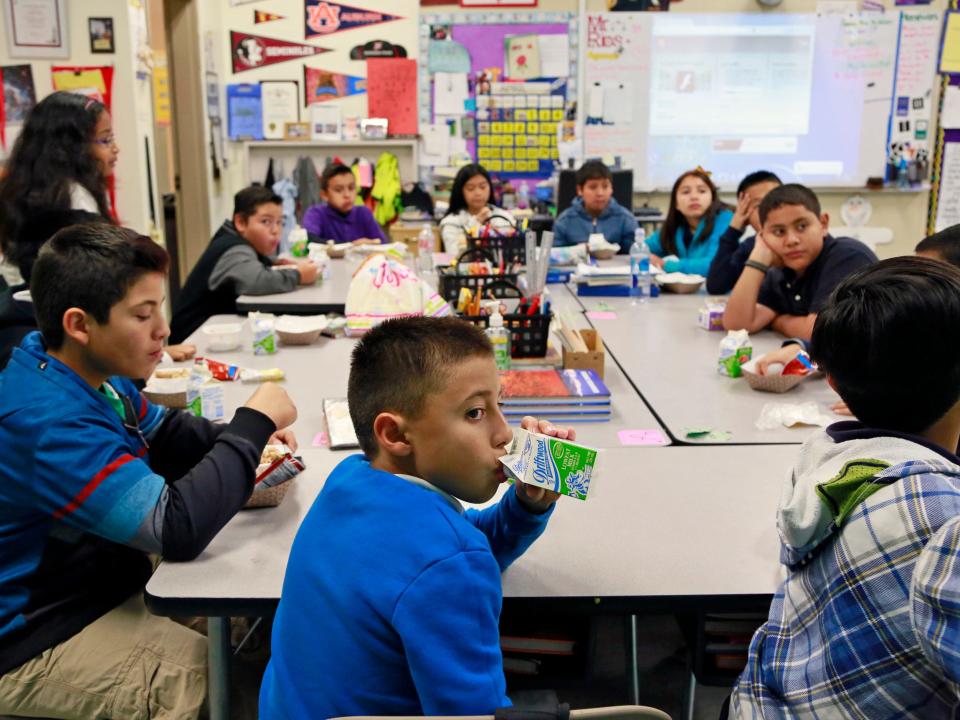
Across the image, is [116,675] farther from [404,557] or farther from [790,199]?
[790,199]

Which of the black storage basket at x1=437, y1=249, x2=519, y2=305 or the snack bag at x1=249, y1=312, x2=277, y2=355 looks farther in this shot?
the black storage basket at x1=437, y1=249, x2=519, y2=305

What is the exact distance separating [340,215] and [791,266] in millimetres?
3316

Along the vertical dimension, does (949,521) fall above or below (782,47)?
below

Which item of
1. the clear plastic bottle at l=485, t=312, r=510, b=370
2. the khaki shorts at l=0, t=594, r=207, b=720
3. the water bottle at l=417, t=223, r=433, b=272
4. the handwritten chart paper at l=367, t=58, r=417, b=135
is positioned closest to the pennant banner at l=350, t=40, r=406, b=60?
the handwritten chart paper at l=367, t=58, r=417, b=135

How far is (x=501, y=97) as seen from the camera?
264 inches

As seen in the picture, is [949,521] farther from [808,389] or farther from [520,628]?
[808,389]

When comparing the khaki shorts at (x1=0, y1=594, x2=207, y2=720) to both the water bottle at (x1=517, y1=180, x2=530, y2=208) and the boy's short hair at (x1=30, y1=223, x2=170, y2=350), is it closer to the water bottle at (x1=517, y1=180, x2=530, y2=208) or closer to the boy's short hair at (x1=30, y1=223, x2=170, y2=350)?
the boy's short hair at (x1=30, y1=223, x2=170, y2=350)

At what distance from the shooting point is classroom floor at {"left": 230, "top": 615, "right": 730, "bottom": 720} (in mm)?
2195

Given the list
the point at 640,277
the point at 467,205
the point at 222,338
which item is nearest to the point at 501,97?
the point at 467,205

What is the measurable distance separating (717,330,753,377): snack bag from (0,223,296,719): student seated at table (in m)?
1.34

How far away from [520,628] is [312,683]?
0.75 metres

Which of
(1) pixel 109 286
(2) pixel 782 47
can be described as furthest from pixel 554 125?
(1) pixel 109 286

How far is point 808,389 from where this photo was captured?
2357mm

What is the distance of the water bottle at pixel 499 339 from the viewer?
93.5 inches
